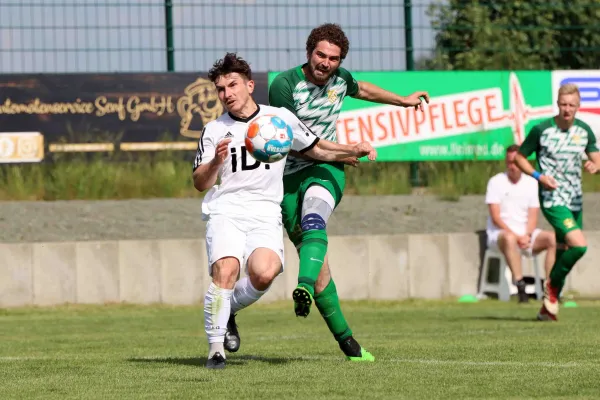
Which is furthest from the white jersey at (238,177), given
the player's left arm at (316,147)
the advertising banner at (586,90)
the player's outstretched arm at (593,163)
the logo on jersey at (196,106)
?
the advertising banner at (586,90)

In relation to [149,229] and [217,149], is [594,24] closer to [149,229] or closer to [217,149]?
[149,229]

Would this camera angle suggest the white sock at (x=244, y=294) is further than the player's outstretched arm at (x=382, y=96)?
No

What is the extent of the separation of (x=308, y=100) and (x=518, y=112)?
11.8 m

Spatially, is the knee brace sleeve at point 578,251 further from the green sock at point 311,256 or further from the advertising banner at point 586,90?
the advertising banner at point 586,90

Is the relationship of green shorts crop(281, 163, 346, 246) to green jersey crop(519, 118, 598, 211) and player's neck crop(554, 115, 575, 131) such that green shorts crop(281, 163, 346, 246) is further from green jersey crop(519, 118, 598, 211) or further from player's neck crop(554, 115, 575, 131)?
player's neck crop(554, 115, 575, 131)

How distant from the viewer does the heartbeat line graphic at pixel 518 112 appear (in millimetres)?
20172

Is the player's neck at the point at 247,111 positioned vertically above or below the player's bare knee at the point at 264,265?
above

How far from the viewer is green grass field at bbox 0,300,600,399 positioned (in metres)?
6.90

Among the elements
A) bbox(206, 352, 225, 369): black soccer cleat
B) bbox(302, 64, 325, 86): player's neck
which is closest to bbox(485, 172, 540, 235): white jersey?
bbox(302, 64, 325, 86): player's neck

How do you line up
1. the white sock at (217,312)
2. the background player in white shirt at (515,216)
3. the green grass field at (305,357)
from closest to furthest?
the green grass field at (305,357) → the white sock at (217,312) → the background player in white shirt at (515,216)

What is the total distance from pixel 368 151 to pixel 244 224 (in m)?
0.88

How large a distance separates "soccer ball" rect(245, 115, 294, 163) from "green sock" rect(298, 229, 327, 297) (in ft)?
2.13

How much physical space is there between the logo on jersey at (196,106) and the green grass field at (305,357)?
13.6 ft

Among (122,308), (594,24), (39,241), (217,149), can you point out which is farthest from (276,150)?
(594,24)
